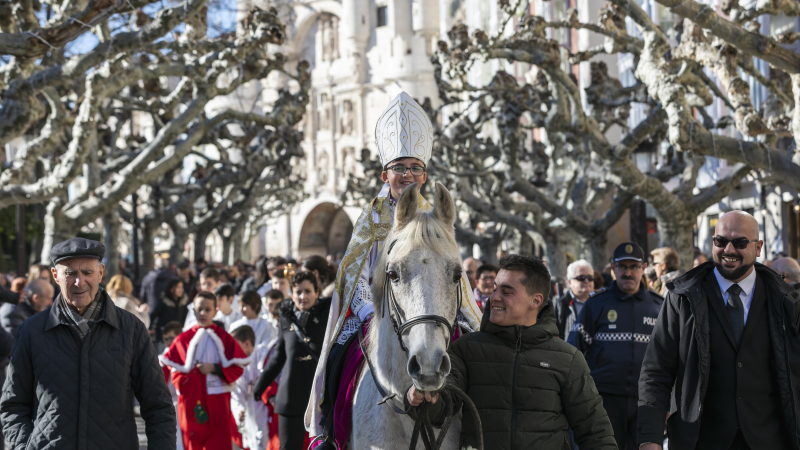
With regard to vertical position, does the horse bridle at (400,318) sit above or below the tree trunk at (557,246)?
below

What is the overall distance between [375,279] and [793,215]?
795 inches

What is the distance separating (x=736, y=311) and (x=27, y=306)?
23.8 feet

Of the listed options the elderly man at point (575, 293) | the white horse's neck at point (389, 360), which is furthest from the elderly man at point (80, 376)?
the elderly man at point (575, 293)

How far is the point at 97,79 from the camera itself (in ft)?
48.3

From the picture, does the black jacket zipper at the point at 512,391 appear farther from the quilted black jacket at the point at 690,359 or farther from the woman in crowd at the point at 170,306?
the woman in crowd at the point at 170,306

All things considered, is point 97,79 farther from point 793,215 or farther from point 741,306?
point 793,215

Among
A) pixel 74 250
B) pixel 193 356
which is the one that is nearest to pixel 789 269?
pixel 193 356

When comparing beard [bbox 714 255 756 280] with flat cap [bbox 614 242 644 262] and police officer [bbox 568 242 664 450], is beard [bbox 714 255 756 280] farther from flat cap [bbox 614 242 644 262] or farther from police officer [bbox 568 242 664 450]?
flat cap [bbox 614 242 644 262]

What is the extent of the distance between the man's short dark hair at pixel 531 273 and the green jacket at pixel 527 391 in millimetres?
172

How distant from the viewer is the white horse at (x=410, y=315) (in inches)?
138

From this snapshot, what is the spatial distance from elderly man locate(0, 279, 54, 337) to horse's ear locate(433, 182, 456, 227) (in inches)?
248

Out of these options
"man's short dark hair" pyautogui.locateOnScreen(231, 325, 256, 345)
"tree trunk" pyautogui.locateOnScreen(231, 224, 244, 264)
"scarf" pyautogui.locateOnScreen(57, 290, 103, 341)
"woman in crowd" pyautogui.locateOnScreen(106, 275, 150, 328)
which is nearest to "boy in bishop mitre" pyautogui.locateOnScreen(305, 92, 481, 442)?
"scarf" pyautogui.locateOnScreen(57, 290, 103, 341)

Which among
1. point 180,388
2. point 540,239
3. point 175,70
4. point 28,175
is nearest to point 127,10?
point 180,388

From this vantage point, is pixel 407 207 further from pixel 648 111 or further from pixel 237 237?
pixel 237 237
